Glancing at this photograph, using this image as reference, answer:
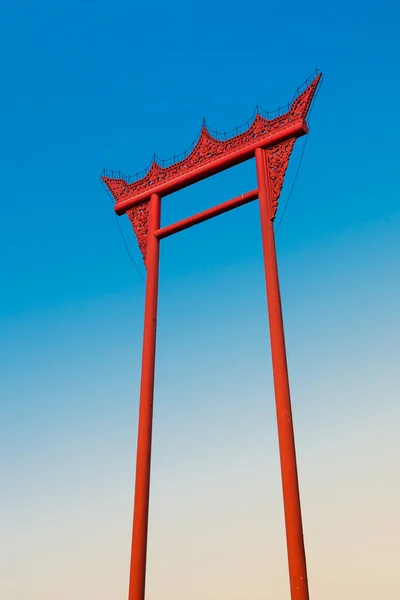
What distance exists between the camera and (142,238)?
8242 mm

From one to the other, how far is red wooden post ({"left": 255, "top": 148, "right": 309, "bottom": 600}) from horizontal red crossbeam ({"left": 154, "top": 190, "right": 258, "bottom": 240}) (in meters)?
0.19

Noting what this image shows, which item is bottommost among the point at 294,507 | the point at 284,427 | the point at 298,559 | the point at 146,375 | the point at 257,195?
the point at 298,559

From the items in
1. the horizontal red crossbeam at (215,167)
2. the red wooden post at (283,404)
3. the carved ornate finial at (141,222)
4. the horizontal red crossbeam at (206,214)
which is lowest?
the red wooden post at (283,404)

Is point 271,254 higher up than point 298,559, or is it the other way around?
point 271,254

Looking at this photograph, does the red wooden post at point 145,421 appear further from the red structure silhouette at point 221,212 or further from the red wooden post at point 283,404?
the red wooden post at point 283,404

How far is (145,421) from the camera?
267 inches

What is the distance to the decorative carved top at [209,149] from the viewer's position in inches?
294

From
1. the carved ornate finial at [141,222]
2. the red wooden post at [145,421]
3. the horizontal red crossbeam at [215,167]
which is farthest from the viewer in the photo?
the carved ornate finial at [141,222]

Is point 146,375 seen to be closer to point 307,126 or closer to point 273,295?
point 273,295

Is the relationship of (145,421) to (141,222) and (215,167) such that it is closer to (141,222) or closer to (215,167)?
(141,222)

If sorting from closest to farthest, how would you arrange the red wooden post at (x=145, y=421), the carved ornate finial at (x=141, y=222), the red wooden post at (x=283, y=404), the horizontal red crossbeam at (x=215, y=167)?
1. the red wooden post at (x=283, y=404)
2. the red wooden post at (x=145, y=421)
3. the horizontal red crossbeam at (x=215, y=167)
4. the carved ornate finial at (x=141, y=222)

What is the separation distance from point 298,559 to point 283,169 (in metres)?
4.29

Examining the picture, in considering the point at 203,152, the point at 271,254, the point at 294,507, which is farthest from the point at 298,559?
the point at 203,152

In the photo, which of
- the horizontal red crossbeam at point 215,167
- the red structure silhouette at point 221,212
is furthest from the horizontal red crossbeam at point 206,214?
the horizontal red crossbeam at point 215,167
